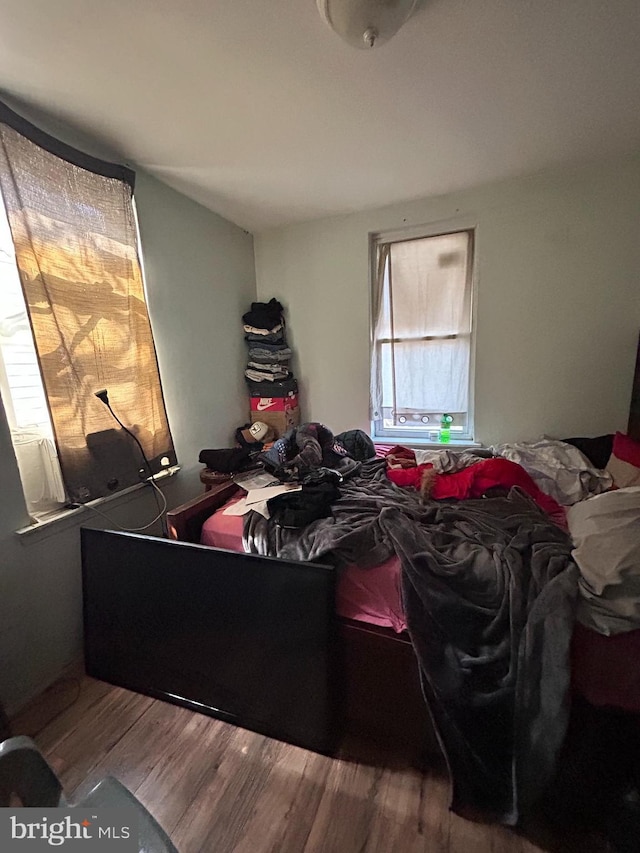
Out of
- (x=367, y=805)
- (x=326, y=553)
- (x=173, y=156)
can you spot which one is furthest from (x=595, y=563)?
(x=173, y=156)

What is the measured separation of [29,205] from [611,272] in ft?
9.80

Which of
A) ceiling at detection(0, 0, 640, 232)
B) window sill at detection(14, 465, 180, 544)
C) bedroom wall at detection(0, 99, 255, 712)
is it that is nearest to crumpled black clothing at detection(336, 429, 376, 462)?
bedroom wall at detection(0, 99, 255, 712)

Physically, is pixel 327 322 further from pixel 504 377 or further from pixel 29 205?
pixel 29 205

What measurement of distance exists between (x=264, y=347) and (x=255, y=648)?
2.10 m

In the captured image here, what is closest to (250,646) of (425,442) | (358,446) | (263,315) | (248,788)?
(248,788)

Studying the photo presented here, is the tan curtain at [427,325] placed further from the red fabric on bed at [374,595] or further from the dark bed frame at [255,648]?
the dark bed frame at [255,648]

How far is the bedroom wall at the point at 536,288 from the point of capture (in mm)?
2162

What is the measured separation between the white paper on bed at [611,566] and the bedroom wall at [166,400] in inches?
77.1

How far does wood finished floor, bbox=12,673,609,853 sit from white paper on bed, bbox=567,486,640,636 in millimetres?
636

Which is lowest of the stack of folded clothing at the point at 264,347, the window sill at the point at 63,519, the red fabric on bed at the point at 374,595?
the red fabric on bed at the point at 374,595

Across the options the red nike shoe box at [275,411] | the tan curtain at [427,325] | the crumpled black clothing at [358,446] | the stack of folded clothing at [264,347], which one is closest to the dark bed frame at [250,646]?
the crumpled black clothing at [358,446]

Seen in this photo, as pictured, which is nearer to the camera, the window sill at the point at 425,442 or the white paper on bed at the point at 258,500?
the white paper on bed at the point at 258,500

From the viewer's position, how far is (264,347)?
2.85 metres

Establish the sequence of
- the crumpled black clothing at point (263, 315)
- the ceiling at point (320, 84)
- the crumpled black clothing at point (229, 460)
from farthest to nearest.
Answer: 1. the crumpled black clothing at point (263, 315)
2. the crumpled black clothing at point (229, 460)
3. the ceiling at point (320, 84)
